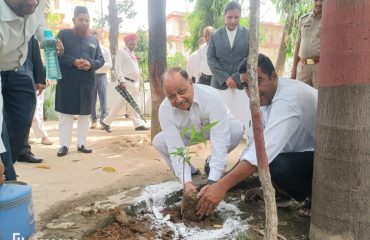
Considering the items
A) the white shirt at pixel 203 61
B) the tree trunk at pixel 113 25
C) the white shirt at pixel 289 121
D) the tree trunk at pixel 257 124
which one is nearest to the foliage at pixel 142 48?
the tree trunk at pixel 113 25

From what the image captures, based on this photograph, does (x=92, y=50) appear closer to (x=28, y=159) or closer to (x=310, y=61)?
(x=28, y=159)

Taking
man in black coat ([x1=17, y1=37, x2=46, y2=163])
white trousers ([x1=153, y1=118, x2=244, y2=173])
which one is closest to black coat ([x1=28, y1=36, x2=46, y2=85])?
man in black coat ([x1=17, y1=37, x2=46, y2=163])

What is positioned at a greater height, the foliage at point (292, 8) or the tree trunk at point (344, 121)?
the foliage at point (292, 8)

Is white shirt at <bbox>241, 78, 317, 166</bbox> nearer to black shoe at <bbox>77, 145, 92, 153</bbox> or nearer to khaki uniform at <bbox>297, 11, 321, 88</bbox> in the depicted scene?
khaki uniform at <bbox>297, 11, 321, 88</bbox>

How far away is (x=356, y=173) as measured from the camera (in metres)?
1.78

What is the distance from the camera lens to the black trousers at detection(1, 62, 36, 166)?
2.82 m

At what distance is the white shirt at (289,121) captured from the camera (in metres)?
2.19

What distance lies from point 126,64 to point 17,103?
427 centimetres

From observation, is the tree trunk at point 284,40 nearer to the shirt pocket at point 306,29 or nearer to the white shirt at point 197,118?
the shirt pocket at point 306,29

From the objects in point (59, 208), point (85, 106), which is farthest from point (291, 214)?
point (85, 106)

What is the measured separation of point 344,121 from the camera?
1.78 metres

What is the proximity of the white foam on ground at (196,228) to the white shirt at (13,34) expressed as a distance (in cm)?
127

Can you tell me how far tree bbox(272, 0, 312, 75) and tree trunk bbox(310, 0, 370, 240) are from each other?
7151mm

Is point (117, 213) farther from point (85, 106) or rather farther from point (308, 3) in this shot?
point (308, 3)
